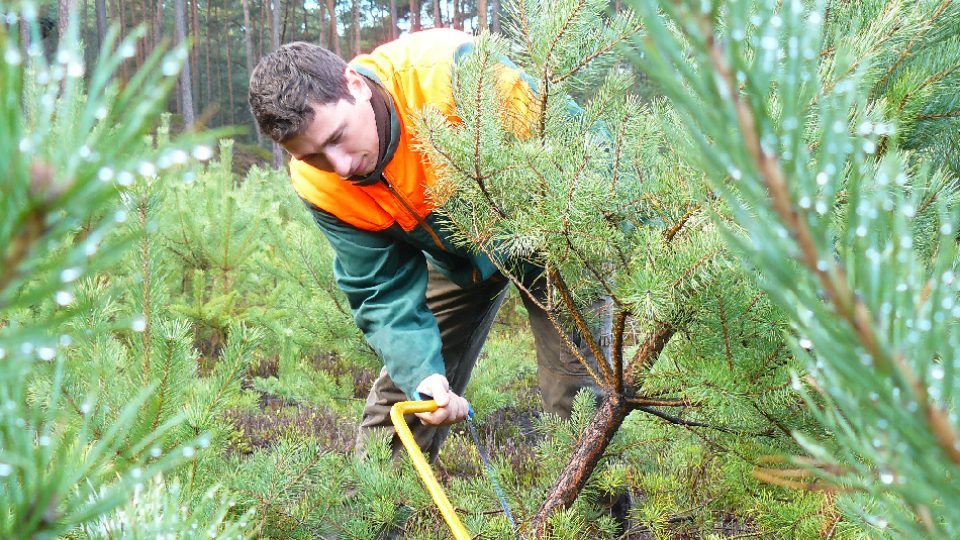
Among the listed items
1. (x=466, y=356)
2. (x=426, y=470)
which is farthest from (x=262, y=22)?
(x=426, y=470)

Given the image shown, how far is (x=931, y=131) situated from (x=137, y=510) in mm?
1646

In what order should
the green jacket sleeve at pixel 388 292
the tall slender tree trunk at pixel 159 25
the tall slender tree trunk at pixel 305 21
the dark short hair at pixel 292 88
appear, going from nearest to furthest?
the dark short hair at pixel 292 88
the green jacket sleeve at pixel 388 292
the tall slender tree trunk at pixel 159 25
the tall slender tree trunk at pixel 305 21

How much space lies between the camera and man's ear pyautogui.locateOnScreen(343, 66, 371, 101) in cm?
217

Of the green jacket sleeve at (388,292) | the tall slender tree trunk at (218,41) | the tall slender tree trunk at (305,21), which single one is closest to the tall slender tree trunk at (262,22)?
the tall slender tree trunk at (305,21)

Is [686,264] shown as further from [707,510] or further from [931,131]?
[707,510]

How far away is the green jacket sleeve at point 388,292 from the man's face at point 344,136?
44cm

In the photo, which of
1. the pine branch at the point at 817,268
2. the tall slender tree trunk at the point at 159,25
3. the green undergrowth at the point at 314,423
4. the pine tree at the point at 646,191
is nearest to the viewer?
the pine branch at the point at 817,268

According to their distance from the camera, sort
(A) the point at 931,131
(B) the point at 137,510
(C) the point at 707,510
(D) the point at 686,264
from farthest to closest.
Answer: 1. (C) the point at 707,510
2. (A) the point at 931,131
3. (D) the point at 686,264
4. (B) the point at 137,510

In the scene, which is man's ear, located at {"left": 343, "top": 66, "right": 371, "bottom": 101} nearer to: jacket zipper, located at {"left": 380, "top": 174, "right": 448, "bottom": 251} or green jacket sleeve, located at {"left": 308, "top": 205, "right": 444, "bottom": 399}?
jacket zipper, located at {"left": 380, "top": 174, "right": 448, "bottom": 251}

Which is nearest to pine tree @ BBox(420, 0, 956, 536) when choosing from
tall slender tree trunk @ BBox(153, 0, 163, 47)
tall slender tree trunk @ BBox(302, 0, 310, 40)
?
tall slender tree trunk @ BBox(153, 0, 163, 47)

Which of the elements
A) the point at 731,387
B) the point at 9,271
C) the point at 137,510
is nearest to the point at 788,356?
the point at 731,387

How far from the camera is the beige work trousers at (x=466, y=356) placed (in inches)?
114

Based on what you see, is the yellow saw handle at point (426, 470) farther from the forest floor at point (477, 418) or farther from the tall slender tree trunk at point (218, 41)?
the tall slender tree trunk at point (218, 41)

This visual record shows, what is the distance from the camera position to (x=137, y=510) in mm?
717
